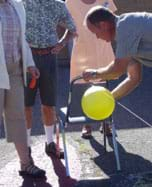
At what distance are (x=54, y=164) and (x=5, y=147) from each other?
867 mm

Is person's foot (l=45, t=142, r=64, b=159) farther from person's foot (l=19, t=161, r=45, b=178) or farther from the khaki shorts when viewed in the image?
the khaki shorts

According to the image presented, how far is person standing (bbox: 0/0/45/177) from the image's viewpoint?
4.83 m

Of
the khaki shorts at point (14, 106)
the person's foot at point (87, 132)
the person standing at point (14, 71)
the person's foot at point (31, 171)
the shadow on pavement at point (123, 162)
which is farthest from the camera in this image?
the person's foot at point (87, 132)

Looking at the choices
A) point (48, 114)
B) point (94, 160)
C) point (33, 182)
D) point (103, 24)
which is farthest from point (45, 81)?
point (103, 24)

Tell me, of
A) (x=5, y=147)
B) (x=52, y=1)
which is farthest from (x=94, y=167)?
(x=52, y=1)

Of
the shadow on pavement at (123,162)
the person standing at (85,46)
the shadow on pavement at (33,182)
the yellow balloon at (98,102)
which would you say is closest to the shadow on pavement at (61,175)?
the shadow on pavement at (33,182)

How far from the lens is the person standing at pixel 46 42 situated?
5.54 metres

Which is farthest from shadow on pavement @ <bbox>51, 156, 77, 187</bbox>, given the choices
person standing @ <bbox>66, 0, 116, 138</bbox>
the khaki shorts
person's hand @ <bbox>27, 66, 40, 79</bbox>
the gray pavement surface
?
person standing @ <bbox>66, 0, 116, 138</bbox>

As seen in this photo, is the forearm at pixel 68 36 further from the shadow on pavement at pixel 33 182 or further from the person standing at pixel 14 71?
the shadow on pavement at pixel 33 182

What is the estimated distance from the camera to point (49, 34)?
18.3ft

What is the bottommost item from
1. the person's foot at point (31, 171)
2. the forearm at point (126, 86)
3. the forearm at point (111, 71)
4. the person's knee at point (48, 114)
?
the person's foot at point (31, 171)

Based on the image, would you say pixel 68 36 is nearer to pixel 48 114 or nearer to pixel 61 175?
pixel 48 114

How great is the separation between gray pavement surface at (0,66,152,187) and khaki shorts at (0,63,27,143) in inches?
18.3

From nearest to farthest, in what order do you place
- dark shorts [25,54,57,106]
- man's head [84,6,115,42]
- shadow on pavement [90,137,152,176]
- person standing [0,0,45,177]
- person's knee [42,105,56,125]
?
man's head [84,6,115,42]
person standing [0,0,45,177]
shadow on pavement [90,137,152,176]
dark shorts [25,54,57,106]
person's knee [42,105,56,125]
